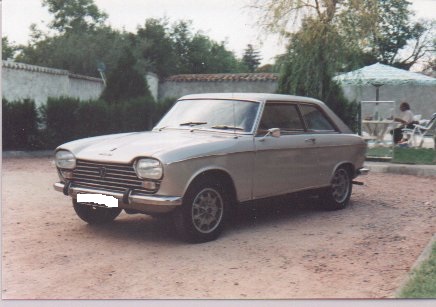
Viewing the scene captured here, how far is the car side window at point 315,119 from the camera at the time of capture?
6053 mm

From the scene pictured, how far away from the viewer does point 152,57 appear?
6.73m

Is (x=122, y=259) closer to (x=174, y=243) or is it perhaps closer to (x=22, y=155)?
(x=174, y=243)

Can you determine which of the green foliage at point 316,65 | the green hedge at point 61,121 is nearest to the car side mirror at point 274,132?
the green foliage at point 316,65

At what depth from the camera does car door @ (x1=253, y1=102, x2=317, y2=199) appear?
5289 millimetres

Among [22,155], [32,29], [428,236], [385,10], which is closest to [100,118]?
[22,155]

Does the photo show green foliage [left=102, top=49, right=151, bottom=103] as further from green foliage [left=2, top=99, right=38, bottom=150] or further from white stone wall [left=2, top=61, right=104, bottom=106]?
green foliage [left=2, top=99, right=38, bottom=150]

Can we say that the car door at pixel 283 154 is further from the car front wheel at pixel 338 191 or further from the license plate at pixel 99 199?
the license plate at pixel 99 199

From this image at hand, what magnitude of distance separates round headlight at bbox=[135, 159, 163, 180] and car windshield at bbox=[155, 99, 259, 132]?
39.0 inches

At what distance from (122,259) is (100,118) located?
20.2 feet

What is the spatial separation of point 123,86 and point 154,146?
6.11m

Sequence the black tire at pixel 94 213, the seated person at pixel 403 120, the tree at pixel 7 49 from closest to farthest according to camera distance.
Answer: the tree at pixel 7 49 → the black tire at pixel 94 213 → the seated person at pixel 403 120

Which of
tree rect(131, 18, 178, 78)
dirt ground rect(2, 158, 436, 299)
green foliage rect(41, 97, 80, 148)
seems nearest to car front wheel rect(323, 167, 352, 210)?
dirt ground rect(2, 158, 436, 299)

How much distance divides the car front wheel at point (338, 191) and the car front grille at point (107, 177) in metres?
2.55

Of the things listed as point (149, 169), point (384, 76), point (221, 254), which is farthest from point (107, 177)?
point (384, 76)
